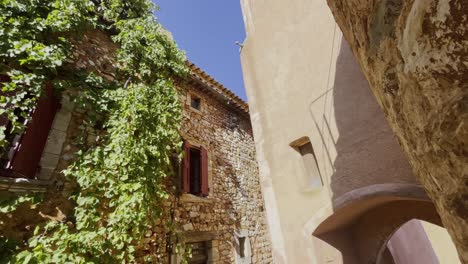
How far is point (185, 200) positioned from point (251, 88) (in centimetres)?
295

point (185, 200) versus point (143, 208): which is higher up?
point (185, 200)

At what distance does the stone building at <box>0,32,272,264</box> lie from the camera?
3.39 metres

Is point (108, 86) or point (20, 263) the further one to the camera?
point (108, 86)

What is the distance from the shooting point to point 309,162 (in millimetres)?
4035

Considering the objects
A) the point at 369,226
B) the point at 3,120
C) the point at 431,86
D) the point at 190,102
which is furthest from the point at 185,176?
the point at 431,86

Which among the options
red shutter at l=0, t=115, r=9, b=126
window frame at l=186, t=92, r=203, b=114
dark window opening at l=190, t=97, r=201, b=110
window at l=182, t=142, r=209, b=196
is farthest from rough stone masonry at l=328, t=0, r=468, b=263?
dark window opening at l=190, t=97, r=201, b=110

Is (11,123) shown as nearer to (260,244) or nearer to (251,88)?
(251,88)

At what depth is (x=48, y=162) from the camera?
3590 mm

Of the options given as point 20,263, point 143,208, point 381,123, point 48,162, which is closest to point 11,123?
point 48,162

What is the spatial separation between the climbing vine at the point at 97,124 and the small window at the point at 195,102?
6.75 feet

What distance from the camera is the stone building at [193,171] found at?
3.39 metres

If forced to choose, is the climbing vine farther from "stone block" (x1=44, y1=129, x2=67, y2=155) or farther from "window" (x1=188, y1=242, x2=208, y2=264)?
"window" (x1=188, y1=242, x2=208, y2=264)

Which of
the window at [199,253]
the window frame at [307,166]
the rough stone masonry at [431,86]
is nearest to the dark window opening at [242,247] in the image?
the window at [199,253]

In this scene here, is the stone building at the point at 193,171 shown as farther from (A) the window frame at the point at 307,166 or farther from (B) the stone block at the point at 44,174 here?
(A) the window frame at the point at 307,166
